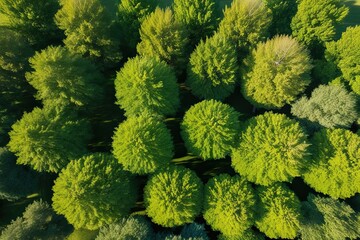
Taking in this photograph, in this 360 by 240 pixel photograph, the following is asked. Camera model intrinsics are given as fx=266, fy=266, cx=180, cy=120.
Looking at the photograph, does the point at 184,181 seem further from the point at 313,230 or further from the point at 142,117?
the point at 313,230

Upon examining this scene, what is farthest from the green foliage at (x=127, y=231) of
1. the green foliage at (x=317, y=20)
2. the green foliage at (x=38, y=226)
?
the green foliage at (x=317, y=20)

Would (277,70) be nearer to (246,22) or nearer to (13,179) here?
(246,22)

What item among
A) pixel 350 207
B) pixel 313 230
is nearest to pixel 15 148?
pixel 313 230

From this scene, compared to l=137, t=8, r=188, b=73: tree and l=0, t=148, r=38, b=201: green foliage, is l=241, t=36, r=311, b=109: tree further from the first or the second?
l=0, t=148, r=38, b=201: green foliage

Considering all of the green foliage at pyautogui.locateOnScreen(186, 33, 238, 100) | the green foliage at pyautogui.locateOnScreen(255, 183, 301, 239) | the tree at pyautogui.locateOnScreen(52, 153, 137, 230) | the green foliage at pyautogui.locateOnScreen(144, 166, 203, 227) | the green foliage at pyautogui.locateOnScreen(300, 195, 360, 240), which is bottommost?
the green foliage at pyautogui.locateOnScreen(300, 195, 360, 240)

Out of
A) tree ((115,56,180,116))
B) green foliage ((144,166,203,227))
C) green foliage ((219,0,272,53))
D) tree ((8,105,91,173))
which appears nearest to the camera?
green foliage ((144,166,203,227))

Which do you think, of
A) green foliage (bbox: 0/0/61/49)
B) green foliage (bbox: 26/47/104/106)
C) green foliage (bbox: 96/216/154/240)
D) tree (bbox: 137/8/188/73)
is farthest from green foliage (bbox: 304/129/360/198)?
green foliage (bbox: 0/0/61/49)
